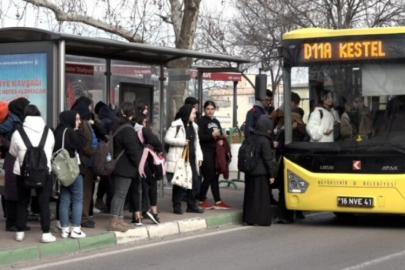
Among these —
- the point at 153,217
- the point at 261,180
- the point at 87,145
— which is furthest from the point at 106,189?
the point at 261,180

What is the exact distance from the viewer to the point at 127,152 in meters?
11.6

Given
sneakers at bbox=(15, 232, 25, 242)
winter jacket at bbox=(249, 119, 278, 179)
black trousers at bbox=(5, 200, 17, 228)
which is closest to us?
sneakers at bbox=(15, 232, 25, 242)

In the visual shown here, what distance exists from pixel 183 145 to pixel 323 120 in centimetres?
223

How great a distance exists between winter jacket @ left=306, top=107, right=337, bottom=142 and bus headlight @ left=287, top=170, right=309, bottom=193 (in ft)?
2.07

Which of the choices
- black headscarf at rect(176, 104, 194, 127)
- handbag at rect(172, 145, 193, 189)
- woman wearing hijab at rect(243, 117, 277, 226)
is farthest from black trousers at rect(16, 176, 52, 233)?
woman wearing hijab at rect(243, 117, 277, 226)

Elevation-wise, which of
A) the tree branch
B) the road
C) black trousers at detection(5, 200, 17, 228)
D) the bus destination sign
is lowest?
the road

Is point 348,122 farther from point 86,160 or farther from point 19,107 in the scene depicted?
point 19,107

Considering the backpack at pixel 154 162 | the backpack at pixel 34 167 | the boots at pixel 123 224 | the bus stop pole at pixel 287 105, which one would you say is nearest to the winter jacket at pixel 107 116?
the backpack at pixel 154 162

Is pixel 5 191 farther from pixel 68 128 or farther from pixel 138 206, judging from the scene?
pixel 138 206

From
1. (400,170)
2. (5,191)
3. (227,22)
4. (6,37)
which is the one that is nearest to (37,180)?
(5,191)

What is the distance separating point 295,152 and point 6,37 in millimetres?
4690

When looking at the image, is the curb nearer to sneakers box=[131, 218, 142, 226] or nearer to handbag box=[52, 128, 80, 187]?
sneakers box=[131, 218, 142, 226]

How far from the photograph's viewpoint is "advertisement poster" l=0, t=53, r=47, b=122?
12023mm

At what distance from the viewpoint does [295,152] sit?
1319 cm
